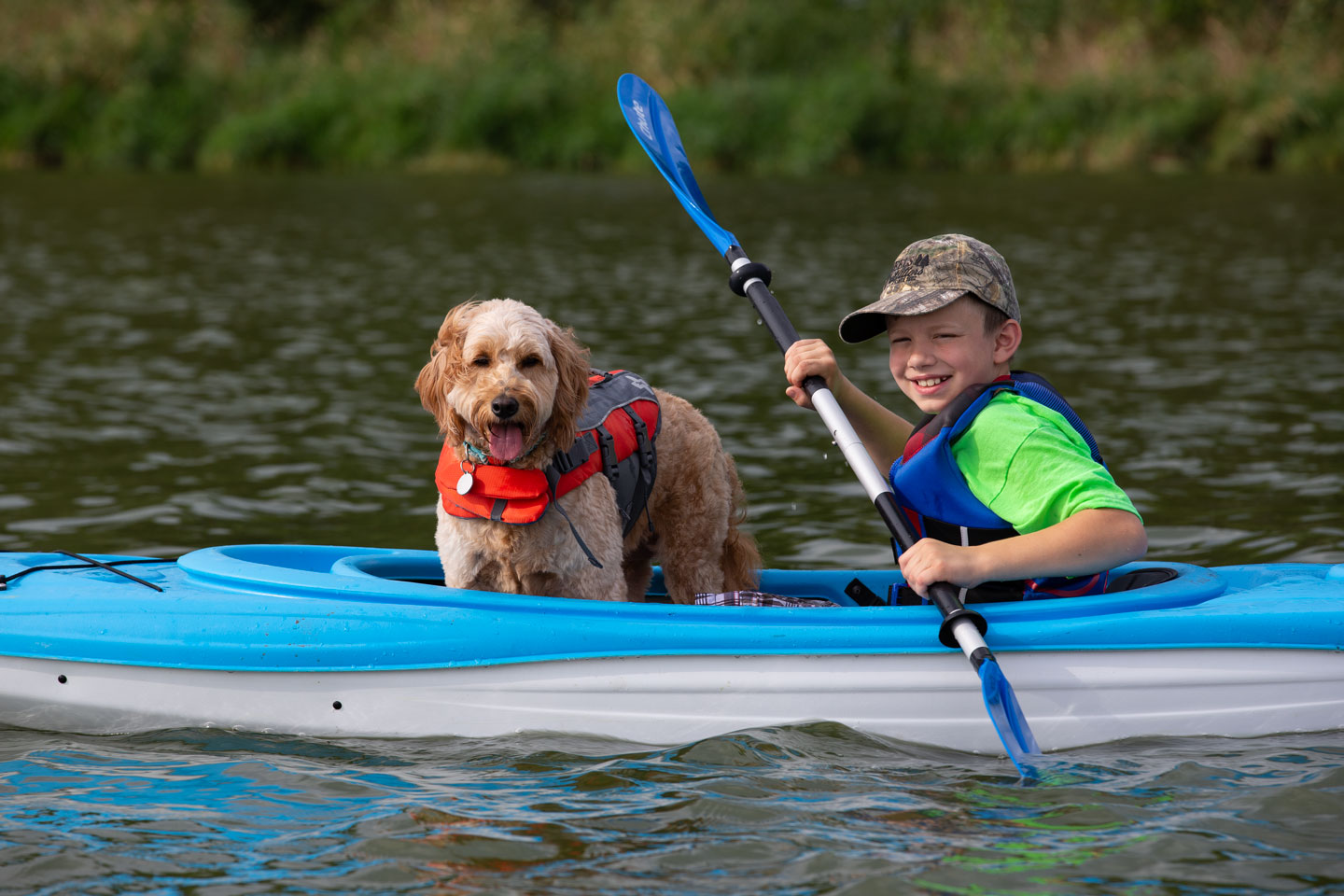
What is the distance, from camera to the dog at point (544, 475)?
3742 millimetres

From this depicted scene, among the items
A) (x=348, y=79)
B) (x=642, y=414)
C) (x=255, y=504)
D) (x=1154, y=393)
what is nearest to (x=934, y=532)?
(x=642, y=414)

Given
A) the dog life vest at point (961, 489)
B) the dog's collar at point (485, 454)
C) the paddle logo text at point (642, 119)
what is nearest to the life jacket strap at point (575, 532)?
the dog's collar at point (485, 454)

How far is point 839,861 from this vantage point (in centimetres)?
318

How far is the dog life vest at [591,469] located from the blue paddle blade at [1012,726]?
1112 mm

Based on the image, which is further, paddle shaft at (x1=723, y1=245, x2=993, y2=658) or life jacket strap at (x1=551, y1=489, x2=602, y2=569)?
life jacket strap at (x1=551, y1=489, x2=602, y2=569)

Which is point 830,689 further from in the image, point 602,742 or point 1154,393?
point 1154,393

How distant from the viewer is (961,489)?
3744mm

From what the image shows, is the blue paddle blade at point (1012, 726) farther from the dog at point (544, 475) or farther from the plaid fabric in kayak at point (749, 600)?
the dog at point (544, 475)

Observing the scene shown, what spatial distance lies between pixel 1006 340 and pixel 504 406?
1265 millimetres

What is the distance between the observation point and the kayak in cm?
375

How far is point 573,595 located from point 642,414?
552mm

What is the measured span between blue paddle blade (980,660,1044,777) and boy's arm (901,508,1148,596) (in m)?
0.23

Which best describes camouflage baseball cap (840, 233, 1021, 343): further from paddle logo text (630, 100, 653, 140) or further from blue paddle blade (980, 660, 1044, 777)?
paddle logo text (630, 100, 653, 140)

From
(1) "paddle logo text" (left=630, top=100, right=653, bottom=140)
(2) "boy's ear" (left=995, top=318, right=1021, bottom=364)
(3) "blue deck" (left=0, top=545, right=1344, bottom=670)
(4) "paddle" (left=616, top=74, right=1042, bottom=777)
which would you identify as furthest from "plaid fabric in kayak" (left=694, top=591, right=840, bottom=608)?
(1) "paddle logo text" (left=630, top=100, right=653, bottom=140)
